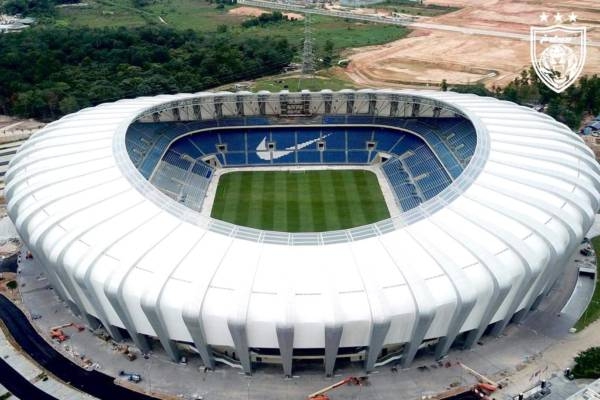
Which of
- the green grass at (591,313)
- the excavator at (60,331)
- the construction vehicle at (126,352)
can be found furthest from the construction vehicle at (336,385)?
the excavator at (60,331)

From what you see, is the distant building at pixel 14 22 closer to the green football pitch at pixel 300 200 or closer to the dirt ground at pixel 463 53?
the dirt ground at pixel 463 53

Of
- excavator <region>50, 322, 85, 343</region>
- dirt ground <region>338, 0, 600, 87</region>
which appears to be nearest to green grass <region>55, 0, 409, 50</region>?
dirt ground <region>338, 0, 600, 87</region>

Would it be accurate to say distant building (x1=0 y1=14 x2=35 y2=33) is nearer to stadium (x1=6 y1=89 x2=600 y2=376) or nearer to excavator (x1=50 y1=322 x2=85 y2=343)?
stadium (x1=6 y1=89 x2=600 y2=376)

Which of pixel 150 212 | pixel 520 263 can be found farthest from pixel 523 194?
pixel 150 212

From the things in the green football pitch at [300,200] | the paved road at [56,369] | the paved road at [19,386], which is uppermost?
the green football pitch at [300,200]

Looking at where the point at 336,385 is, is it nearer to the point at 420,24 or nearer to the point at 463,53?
the point at 463,53

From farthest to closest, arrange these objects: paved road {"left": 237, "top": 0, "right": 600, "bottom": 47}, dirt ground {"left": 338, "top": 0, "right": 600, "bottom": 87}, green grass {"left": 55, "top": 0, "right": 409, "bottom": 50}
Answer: green grass {"left": 55, "top": 0, "right": 409, "bottom": 50}, paved road {"left": 237, "top": 0, "right": 600, "bottom": 47}, dirt ground {"left": 338, "top": 0, "right": 600, "bottom": 87}
